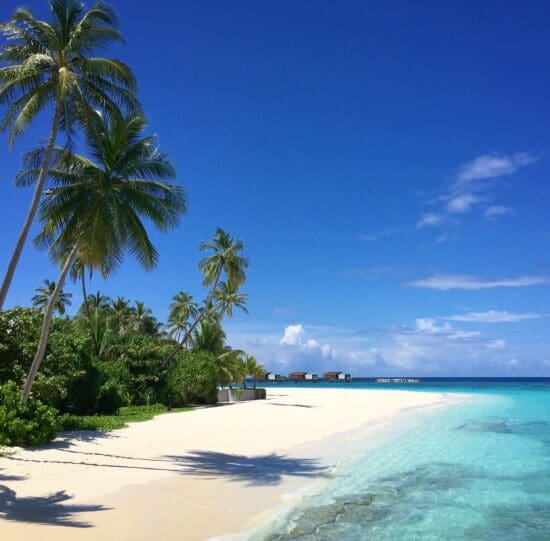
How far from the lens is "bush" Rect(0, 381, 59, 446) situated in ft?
38.4

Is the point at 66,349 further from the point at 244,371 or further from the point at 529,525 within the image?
the point at 244,371

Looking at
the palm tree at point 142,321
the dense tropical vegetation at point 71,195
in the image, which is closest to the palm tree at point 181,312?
the palm tree at point 142,321

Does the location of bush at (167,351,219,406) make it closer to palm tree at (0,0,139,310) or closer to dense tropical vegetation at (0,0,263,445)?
dense tropical vegetation at (0,0,263,445)

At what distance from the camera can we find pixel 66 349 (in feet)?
55.7

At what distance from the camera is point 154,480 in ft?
32.9

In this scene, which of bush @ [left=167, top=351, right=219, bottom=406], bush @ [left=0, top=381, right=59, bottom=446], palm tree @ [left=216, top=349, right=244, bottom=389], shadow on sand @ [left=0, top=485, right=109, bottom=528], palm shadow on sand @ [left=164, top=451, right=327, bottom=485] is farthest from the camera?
palm tree @ [left=216, top=349, right=244, bottom=389]

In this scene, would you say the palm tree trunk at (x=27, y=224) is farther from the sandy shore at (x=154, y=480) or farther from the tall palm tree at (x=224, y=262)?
the tall palm tree at (x=224, y=262)

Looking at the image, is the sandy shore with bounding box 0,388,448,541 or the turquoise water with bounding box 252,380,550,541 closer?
the sandy shore with bounding box 0,388,448,541

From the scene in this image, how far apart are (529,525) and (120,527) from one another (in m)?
6.75

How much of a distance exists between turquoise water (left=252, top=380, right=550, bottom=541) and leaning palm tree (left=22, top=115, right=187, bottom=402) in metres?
8.62

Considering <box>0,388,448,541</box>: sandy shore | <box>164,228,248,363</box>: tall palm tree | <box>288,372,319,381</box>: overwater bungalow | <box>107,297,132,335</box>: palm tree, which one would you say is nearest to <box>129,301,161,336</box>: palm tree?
<box>107,297,132,335</box>: palm tree

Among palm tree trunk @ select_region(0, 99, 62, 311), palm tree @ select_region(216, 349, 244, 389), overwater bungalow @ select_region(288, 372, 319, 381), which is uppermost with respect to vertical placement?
palm tree trunk @ select_region(0, 99, 62, 311)

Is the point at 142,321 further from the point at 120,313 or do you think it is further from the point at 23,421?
the point at 23,421

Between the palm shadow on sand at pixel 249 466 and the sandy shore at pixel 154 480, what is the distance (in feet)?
0.08
